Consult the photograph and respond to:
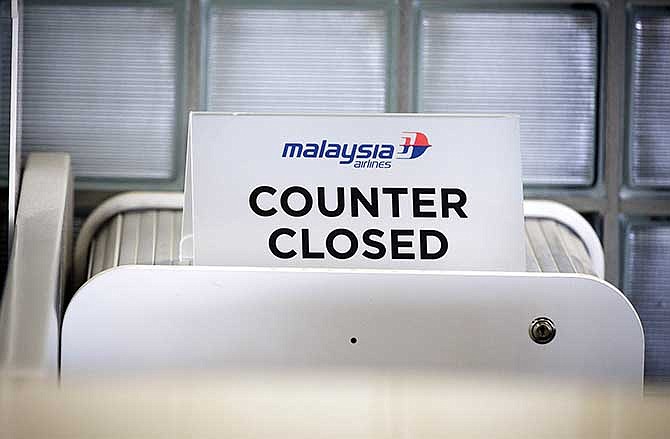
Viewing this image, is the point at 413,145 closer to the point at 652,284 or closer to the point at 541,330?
the point at 541,330

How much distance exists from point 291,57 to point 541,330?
2.50 feet

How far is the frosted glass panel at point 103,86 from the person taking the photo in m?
1.61

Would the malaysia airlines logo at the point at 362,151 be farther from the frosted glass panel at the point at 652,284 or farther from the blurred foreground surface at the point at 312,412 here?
the blurred foreground surface at the point at 312,412

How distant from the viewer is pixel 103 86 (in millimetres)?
1616

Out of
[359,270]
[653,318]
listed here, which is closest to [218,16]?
[359,270]

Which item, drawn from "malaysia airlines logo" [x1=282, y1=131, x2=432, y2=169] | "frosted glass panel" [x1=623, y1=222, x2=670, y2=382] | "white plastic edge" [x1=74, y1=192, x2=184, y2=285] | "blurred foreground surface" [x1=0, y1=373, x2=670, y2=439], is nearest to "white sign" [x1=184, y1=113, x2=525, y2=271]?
"malaysia airlines logo" [x1=282, y1=131, x2=432, y2=169]

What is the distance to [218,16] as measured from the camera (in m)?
1.63

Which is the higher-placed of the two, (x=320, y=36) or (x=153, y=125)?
(x=320, y=36)

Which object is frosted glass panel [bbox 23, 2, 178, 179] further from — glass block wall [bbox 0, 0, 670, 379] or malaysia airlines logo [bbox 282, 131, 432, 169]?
malaysia airlines logo [bbox 282, 131, 432, 169]

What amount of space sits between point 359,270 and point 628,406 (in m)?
0.78

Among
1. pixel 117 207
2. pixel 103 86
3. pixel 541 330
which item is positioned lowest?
pixel 541 330

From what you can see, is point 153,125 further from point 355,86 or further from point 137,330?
point 137,330

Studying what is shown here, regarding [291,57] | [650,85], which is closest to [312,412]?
[291,57]

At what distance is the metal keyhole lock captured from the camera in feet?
3.46
